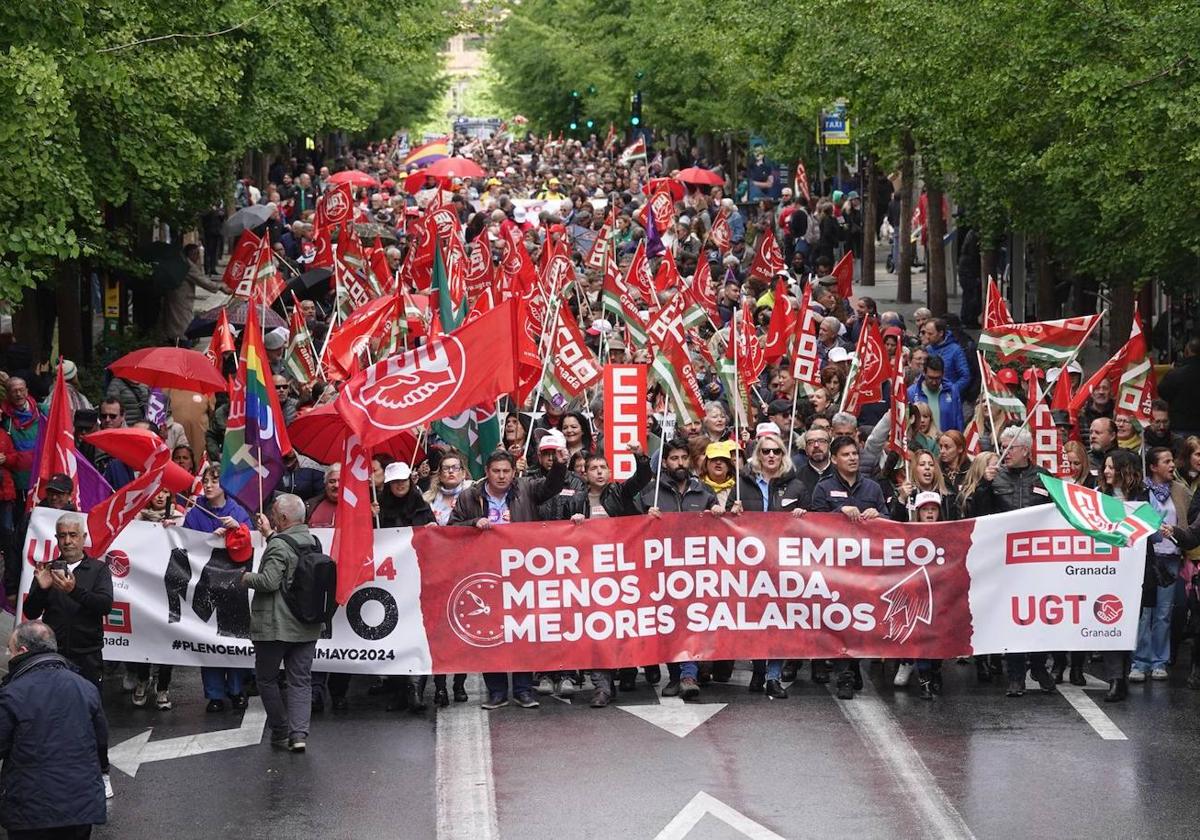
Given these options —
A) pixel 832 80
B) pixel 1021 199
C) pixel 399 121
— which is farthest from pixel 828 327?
pixel 399 121

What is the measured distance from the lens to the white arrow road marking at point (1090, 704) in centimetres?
1230

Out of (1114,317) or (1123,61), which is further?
(1114,317)

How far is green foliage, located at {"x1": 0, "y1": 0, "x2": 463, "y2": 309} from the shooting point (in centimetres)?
1469

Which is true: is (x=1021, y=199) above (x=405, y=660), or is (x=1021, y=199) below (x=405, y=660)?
above

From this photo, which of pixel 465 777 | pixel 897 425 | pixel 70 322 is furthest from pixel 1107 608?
pixel 70 322

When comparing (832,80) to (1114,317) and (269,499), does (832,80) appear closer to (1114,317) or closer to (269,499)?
(1114,317)

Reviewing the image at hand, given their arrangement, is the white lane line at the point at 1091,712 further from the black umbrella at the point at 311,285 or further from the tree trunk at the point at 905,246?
the tree trunk at the point at 905,246

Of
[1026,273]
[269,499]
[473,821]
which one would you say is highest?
[1026,273]

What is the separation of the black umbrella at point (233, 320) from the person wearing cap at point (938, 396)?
6.63m

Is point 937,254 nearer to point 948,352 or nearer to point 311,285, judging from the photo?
point 311,285

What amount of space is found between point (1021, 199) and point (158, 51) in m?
9.02

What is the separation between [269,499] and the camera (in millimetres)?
14305

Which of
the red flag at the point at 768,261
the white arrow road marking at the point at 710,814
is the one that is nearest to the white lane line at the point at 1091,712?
the white arrow road marking at the point at 710,814

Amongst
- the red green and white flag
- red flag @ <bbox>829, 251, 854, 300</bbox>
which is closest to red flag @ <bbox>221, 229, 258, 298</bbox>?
red flag @ <bbox>829, 251, 854, 300</bbox>
